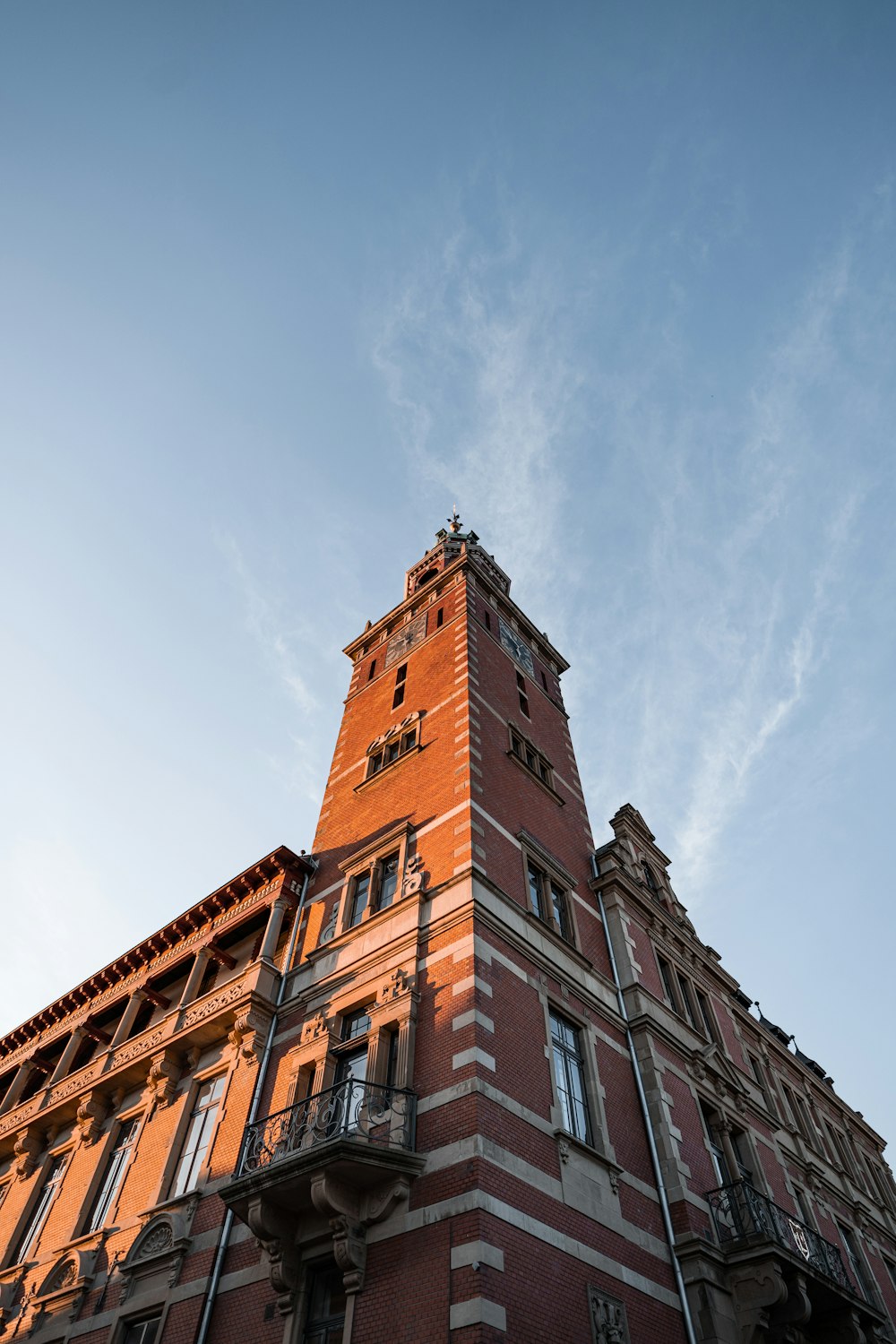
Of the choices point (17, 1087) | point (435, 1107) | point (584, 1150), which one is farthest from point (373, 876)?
point (17, 1087)

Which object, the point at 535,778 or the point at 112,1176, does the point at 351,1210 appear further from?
the point at 535,778

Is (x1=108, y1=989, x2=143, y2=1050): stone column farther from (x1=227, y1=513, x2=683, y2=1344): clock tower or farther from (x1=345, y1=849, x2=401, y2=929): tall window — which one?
(x1=345, y1=849, x2=401, y2=929): tall window

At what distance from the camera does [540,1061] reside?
16.4m

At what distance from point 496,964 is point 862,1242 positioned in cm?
1890

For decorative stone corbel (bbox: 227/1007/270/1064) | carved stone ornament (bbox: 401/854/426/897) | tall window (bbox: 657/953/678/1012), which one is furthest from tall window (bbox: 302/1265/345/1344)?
tall window (bbox: 657/953/678/1012)

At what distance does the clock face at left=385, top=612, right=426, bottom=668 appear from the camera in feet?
105

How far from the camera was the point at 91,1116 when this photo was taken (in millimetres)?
21906

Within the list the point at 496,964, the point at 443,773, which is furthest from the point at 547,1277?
the point at 443,773

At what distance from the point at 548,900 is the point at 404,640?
1414cm

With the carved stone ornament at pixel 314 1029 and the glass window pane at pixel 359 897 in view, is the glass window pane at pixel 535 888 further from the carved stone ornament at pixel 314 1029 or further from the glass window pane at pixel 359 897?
the carved stone ornament at pixel 314 1029

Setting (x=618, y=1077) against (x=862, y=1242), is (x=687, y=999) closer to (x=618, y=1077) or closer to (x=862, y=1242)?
(x=618, y=1077)

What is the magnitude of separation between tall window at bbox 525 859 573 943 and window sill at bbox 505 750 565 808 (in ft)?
12.1

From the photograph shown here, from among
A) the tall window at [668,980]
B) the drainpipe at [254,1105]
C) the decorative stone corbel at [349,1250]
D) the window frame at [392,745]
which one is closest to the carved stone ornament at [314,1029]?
the drainpipe at [254,1105]

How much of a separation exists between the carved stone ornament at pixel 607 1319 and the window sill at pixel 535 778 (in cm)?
1294
